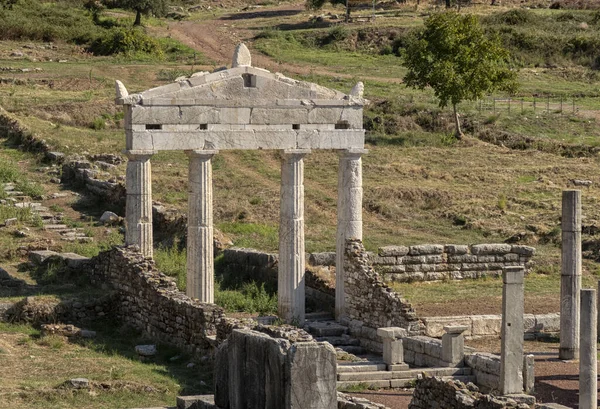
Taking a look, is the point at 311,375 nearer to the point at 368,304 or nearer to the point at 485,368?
the point at 485,368

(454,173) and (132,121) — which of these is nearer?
(132,121)

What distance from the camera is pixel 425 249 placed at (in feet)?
118

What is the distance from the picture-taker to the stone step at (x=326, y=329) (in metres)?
30.4

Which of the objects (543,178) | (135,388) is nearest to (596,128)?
(543,178)

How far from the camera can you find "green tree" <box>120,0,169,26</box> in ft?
272

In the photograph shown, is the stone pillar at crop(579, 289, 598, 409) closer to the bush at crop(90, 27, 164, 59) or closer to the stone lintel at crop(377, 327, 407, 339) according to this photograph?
the stone lintel at crop(377, 327, 407, 339)

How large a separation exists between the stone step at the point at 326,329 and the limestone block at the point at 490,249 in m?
6.37

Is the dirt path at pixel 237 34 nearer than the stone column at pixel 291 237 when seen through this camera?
No

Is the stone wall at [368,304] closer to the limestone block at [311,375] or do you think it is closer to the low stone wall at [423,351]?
the low stone wall at [423,351]

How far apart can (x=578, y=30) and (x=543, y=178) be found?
39299 millimetres

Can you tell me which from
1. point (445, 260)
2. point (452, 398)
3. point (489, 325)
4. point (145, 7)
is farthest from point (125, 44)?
point (452, 398)

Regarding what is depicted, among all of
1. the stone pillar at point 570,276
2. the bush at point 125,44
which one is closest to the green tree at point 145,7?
the bush at point 125,44

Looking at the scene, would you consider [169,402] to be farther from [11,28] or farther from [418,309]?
[11,28]

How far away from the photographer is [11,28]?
243 ft
